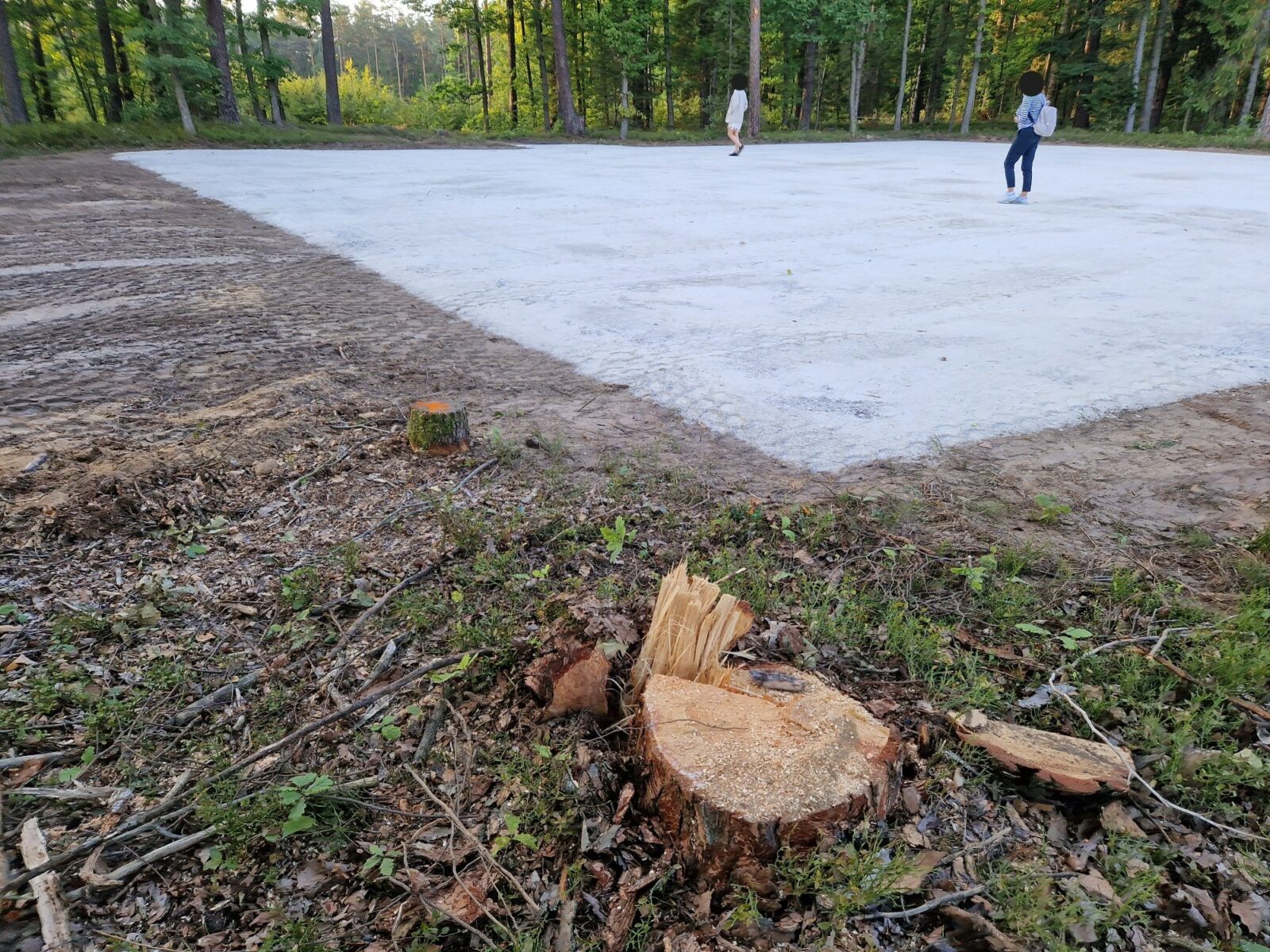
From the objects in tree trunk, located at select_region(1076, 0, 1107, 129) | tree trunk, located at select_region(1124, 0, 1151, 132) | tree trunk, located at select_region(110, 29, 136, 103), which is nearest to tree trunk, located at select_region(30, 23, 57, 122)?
tree trunk, located at select_region(110, 29, 136, 103)

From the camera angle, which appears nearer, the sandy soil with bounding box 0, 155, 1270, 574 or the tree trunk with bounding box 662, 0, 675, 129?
the sandy soil with bounding box 0, 155, 1270, 574

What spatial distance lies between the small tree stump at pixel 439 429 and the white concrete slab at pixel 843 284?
121 cm

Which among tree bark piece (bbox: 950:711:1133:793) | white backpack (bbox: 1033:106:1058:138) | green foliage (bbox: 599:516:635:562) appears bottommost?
tree bark piece (bbox: 950:711:1133:793)

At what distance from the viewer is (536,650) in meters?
2.34

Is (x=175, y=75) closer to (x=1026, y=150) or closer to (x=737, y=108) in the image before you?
(x=737, y=108)

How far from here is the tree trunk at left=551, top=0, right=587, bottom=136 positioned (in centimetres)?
2580

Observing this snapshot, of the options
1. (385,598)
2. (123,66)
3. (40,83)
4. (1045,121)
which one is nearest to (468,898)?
(385,598)

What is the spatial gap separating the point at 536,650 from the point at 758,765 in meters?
0.88

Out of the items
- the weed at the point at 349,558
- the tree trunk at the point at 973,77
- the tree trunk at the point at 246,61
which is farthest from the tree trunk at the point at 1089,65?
the weed at the point at 349,558

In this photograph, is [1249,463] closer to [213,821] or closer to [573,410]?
[573,410]

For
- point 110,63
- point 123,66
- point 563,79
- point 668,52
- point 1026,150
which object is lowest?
point 1026,150

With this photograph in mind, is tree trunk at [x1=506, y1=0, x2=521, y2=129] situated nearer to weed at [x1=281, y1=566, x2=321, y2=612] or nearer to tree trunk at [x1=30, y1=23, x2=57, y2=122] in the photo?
tree trunk at [x1=30, y1=23, x2=57, y2=122]

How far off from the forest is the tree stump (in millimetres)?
25010

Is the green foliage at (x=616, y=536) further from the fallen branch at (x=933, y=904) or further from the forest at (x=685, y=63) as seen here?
the forest at (x=685, y=63)
